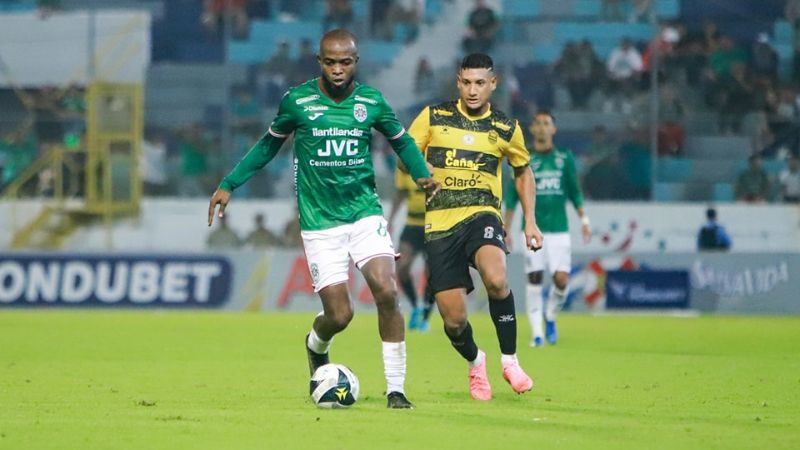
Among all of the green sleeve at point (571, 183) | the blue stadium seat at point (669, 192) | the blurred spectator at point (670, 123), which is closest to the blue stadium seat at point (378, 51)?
the blurred spectator at point (670, 123)

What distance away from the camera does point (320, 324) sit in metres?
10.0

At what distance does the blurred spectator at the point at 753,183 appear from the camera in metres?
26.1

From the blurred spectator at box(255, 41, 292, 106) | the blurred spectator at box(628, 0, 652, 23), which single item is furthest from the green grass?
the blurred spectator at box(628, 0, 652, 23)

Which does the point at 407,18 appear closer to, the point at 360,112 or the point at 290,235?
the point at 290,235

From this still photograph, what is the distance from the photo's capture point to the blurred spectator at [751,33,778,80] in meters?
27.1

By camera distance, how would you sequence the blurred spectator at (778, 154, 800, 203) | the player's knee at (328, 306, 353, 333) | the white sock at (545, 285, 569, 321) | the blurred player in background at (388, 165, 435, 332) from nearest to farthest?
the player's knee at (328, 306, 353, 333) < the white sock at (545, 285, 569, 321) < the blurred player in background at (388, 165, 435, 332) < the blurred spectator at (778, 154, 800, 203)

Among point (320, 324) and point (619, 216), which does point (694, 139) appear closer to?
point (619, 216)

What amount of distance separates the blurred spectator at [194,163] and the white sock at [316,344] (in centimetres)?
1658

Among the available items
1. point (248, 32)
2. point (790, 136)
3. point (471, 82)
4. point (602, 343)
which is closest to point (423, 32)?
point (248, 32)

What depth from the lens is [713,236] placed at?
25391 mm

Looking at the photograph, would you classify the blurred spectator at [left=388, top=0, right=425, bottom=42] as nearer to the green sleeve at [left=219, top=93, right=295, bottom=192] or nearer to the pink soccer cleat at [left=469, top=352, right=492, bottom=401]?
the pink soccer cleat at [left=469, top=352, right=492, bottom=401]

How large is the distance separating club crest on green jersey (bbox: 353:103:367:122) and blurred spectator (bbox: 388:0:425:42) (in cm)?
1830

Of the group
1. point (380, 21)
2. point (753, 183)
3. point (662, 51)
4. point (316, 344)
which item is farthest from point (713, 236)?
point (316, 344)

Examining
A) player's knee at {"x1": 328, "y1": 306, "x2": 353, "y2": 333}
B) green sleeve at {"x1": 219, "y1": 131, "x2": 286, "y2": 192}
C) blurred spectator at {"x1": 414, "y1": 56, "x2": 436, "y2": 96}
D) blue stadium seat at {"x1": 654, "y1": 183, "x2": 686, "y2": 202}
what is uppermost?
blurred spectator at {"x1": 414, "y1": 56, "x2": 436, "y2": 96}
